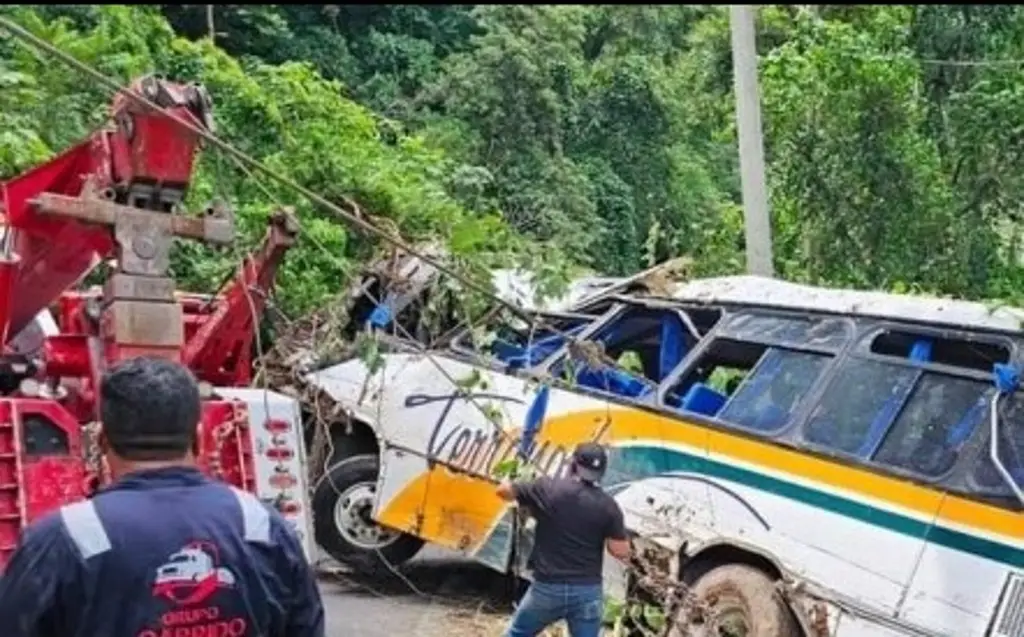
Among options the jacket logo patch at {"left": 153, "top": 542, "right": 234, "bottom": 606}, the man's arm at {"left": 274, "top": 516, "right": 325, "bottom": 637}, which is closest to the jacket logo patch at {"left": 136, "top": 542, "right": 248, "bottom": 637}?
the jacket logo patch at {"left": 153, "top": 542, "right": 234, "bottom": 606}

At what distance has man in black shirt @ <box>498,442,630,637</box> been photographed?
21.3 feet

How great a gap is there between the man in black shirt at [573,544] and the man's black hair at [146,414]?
158 inches

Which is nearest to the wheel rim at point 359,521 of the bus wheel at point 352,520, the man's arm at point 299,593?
the bus wheel at point 352,520

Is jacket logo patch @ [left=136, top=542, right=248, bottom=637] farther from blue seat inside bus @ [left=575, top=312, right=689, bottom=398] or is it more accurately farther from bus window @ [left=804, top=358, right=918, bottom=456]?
blue seat inside bus @ [left=575, top=312, right=689, bottom=398]

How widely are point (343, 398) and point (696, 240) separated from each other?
322 inches

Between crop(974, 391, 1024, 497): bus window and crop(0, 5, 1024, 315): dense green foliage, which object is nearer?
crop(974, 391, 1024, 497): bus window

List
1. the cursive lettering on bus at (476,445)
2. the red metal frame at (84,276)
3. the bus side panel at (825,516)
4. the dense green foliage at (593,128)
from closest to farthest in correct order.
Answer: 1. the red metal frame at (84,276)
2. the bus side panel at (825,516)
3. the cursive lettering on bus at (476,445)
4. the dense green foliage at (593,128)

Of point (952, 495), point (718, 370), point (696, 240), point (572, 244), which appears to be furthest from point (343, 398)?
point (572, 244)

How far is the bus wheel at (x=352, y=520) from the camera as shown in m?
8.98

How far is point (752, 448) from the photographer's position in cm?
691

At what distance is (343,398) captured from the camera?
29.8 ft

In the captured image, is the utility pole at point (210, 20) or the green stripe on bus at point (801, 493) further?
the utility pole at point (210, 20)

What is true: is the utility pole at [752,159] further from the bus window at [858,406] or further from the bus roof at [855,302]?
the bus window at [858,406]

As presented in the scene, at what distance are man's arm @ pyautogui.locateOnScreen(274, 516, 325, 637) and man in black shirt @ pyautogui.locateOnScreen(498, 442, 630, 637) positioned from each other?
3.76 meters
